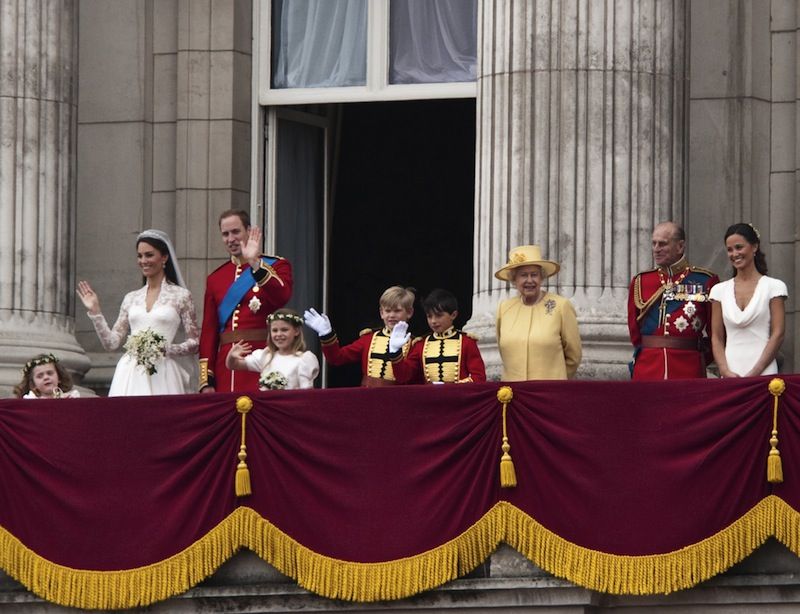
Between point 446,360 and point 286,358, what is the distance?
3.78 feet

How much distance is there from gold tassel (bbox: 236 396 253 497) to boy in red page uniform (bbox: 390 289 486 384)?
4.73 ft

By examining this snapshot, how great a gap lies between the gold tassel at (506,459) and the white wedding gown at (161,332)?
3086 millimetres

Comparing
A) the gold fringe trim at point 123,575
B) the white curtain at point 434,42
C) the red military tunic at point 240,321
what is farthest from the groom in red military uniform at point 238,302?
the white curtain at point 434,42

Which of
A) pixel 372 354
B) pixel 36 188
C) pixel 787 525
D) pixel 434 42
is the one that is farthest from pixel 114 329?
pixel 787 525

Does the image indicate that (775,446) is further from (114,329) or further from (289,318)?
(114,329)

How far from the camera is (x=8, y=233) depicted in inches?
915

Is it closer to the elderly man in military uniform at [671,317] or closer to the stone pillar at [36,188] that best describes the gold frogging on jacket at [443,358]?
the elderly man in military uniform at [671,317]

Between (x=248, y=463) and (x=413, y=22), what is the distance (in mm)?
6320

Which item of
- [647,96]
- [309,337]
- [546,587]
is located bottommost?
[546,587]

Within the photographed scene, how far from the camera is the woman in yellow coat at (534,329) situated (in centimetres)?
2012

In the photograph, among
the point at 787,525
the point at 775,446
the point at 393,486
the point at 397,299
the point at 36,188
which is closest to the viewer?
Answer: the point at 787,525

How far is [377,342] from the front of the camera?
21047 mm

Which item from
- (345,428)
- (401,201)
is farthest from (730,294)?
(401,201)

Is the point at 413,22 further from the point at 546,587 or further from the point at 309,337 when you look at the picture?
the point at 546,587
